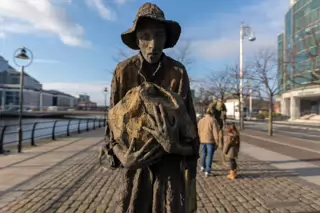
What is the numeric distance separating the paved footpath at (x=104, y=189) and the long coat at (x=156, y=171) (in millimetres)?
3086

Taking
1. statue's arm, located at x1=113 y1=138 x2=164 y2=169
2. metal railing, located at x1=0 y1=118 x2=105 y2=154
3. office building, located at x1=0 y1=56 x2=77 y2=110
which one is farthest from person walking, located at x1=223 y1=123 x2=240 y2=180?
office building, located at x1=0 y1=56 x2=77 y2=110

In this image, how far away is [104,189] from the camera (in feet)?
21.3

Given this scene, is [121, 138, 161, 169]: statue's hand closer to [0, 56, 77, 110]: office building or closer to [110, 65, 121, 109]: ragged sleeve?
[110, 65, 121, 109]: ragged sleeve

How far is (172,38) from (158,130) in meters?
0.89

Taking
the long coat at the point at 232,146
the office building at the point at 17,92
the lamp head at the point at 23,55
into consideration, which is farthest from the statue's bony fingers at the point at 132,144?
the office building at the point at 17,92

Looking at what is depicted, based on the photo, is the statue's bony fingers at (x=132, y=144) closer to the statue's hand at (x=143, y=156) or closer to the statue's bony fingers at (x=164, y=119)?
the statue's hand at (x=143, y=156)

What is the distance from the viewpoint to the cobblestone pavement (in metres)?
5.23

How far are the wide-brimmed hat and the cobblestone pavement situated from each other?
362cm

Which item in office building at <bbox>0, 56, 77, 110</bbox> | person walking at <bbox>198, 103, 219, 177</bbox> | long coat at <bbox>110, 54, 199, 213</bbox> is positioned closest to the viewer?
long coat at <bbox>110, 54, 199, 213</bbox>

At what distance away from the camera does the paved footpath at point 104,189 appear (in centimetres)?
528

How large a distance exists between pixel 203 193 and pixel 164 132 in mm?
4762

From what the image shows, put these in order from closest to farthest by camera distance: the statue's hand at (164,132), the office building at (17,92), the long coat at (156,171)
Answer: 1. the statue's hand at (164,132)
2. the long coat at (156,171)
3. the office building at (17,92)

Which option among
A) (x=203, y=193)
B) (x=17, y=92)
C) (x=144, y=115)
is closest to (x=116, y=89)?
(x=144, y=115)

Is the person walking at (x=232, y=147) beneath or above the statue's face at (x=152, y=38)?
beneath
